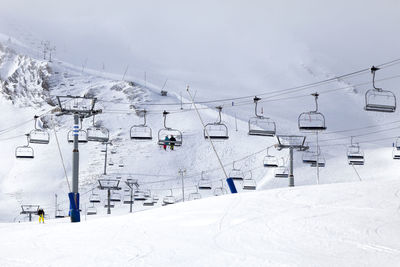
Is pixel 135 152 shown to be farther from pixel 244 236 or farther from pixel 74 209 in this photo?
pixel 244 236

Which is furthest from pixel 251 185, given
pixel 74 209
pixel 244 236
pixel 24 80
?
pixel 24 80

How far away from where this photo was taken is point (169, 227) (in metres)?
12.4

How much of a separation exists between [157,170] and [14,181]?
96.1ft

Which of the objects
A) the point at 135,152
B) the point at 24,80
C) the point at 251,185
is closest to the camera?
the point at 251,185

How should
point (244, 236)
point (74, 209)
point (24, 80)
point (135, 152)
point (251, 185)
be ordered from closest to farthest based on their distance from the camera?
point (244, 236) < point (74, 209) < point (251, 185) < point (135, 152) < point (24, 80)

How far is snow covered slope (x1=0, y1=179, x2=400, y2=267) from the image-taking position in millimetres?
8758

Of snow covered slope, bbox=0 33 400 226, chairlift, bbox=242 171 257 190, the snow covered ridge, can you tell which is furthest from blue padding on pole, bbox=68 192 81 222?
the snow covered ridge

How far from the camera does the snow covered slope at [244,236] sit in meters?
8.76

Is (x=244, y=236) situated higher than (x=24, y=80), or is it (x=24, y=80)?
(x=24, y=80)

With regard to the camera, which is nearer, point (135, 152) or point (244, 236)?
point (244, 236)

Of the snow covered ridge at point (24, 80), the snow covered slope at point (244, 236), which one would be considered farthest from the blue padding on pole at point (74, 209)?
the snow covered ridge at point (24, 80)

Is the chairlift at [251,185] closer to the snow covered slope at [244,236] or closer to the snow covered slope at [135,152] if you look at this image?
the snow covered slope at [135,152]

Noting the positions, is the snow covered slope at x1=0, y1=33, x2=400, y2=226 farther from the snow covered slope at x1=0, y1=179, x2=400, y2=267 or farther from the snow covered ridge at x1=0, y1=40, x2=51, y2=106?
the snow covered slope at x1=0, y1=179, x2=400, y2=267

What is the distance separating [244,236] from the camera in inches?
414
